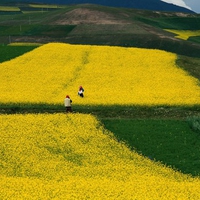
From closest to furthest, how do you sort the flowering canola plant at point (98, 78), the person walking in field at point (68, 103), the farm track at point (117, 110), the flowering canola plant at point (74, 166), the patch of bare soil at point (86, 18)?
the flowering canola plant at point (74, 166) < the person walking in field at point (68, 103) < the farm track at point (117, 110) < the flowering canola plant at point (98, 78) < the patch of bare soil at point (86, 18)

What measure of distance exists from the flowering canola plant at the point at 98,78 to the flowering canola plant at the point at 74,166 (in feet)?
19.6

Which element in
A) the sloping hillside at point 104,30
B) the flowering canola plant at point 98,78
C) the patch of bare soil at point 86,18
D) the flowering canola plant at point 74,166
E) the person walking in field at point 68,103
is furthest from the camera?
the patch of bare soil at point 86,18


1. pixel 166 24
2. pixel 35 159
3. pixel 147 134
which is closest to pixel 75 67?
pixel 147 134

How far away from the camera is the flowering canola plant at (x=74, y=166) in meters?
17.1

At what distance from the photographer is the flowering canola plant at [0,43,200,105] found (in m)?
34.2

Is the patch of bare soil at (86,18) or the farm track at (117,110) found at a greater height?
the farm track at (117,110)

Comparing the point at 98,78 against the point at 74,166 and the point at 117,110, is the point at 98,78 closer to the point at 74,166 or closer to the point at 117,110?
the point at 117,110

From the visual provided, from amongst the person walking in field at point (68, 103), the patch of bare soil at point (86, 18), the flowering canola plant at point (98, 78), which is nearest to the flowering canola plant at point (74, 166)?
the person walking in field at point (68, 103)

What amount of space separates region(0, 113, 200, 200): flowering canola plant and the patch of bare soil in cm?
7031

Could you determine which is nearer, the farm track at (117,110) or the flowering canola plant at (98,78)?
the farm track at (117,110)

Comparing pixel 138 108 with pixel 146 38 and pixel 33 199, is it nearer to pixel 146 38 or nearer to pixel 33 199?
pixel 33 199

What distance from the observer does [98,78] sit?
42.2 metres

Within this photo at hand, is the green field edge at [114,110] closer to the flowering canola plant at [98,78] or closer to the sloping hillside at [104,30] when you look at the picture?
the flowering canola plant at [98,78]

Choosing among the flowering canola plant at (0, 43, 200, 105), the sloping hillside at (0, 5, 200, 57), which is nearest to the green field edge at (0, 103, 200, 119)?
the flowering canola plant at (0, 43, 200, 105)
